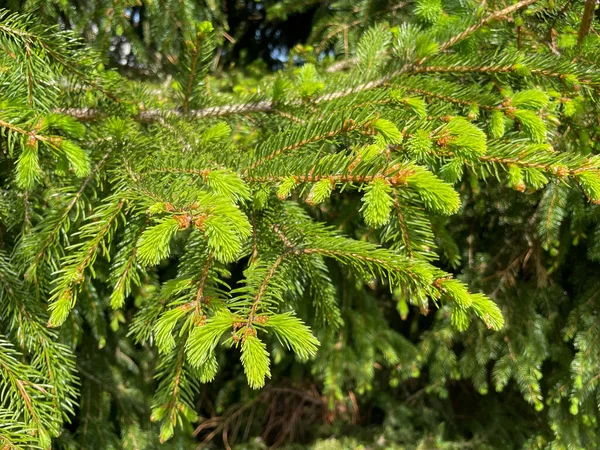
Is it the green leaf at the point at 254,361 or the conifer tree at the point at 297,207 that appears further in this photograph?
the conifer tree at the point at 297,207

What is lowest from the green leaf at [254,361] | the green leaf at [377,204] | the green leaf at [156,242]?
the green leaf at [254,361]

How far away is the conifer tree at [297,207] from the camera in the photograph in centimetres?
96

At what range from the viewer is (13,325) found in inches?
46.8

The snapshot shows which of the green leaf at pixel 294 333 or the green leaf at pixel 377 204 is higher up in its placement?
the green leaf at pixel 377 204

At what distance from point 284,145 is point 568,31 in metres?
1.04

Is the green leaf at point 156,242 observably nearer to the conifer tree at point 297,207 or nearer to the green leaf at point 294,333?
the conifer tree at point 297,207

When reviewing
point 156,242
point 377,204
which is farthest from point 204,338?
point 377,204

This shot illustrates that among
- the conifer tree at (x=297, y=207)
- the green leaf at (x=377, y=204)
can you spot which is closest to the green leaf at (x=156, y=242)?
the conifer tree at (x=297, y=207)

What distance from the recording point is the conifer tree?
0.96m

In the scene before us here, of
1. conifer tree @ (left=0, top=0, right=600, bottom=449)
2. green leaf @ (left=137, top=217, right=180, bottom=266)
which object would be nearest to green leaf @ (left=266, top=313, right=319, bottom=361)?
conifer tree @ (left=0, top=0, right=600, bottom=449)

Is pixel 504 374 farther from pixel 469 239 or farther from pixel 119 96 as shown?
pixel 119 96

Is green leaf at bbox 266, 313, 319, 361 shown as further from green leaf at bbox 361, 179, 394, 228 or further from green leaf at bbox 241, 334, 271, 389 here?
green leaf at bbox 361, 179, 394, 228

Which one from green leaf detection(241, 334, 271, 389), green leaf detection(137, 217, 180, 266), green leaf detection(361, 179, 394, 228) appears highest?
green leaf detection(361, 179, 394, 228)

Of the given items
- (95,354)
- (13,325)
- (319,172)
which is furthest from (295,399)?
(319,172)
